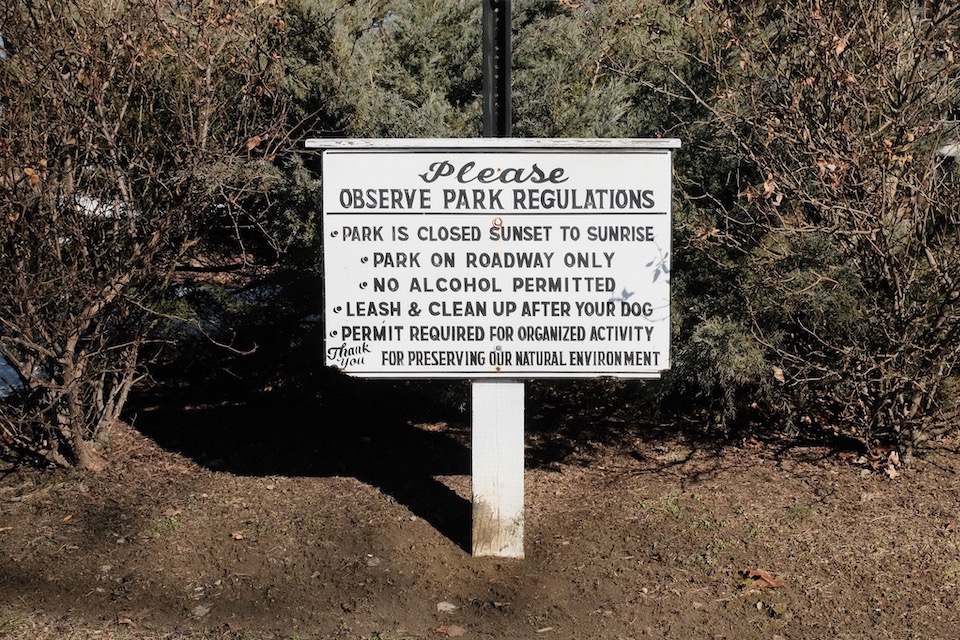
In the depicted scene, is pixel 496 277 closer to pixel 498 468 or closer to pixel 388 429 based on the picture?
pixel 498 468

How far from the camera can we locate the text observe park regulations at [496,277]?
4.80 meters

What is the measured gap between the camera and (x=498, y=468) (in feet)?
16.6

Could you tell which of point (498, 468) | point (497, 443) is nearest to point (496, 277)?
point (497, 443)

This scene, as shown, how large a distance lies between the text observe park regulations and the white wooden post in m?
0.18

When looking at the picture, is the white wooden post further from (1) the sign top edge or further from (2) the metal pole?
(1) the sign top edge

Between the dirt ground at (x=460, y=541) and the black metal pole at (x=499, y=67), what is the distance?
2.21m

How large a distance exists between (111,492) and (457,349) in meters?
2.54

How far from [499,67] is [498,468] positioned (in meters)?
2.02

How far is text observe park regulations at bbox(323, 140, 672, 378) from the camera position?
4.80 metres

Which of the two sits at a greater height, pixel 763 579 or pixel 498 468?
pixel 498 468

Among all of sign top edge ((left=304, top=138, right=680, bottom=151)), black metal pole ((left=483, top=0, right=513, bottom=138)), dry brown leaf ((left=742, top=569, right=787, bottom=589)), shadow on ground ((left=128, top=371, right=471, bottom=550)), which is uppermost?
black metal pole ((left=483, top=0, right=513, bottom=138))

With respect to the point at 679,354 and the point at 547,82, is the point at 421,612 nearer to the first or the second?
the point at 679,354

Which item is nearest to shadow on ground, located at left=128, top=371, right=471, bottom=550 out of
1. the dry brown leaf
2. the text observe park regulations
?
the text observe park regulations

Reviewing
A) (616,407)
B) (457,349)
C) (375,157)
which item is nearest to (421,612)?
(457,349)
